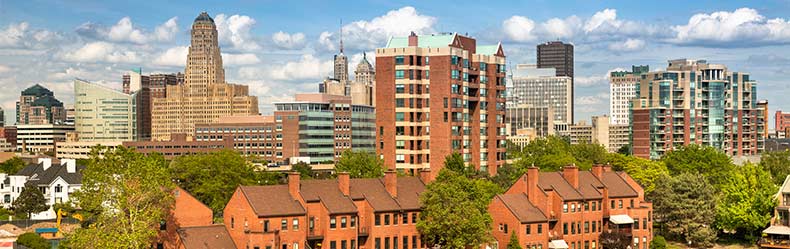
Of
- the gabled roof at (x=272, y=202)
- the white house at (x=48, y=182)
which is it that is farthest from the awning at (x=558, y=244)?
the white house at (x=48, y=182)

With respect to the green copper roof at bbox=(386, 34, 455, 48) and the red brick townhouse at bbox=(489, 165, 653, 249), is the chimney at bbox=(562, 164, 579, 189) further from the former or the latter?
the green copper roof at bbox=(386, 34, 455, 48)

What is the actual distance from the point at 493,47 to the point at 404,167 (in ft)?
98.8

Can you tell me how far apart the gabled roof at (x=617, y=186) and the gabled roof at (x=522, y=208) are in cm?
1163

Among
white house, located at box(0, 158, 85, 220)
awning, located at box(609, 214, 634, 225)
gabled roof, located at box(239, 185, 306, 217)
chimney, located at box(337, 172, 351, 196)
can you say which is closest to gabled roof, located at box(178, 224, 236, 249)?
gabled roof, located at box(239, 185, 306, 217)

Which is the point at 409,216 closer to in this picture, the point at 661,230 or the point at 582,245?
the point at 582,245

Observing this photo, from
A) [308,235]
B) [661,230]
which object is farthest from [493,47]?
[308,235]

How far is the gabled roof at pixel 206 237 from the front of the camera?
295 feet

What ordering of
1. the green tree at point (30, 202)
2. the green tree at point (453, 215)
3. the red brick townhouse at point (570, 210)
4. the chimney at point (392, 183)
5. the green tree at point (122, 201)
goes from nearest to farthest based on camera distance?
the green tree at point (122, 201), the green tree at point (453, 215), the chimney at point (392, 183), the red brick townhouse at point (570, 210), the green tree at point (30, 202)

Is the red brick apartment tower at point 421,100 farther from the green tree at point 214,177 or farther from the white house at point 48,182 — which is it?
the white house at point 48,182

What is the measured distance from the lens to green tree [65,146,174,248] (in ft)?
275

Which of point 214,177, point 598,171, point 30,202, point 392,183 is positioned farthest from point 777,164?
point 30,202

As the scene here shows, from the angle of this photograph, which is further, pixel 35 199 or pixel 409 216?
pixel 35 199

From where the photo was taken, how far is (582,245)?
110m

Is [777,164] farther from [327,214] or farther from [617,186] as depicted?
[327,214]
